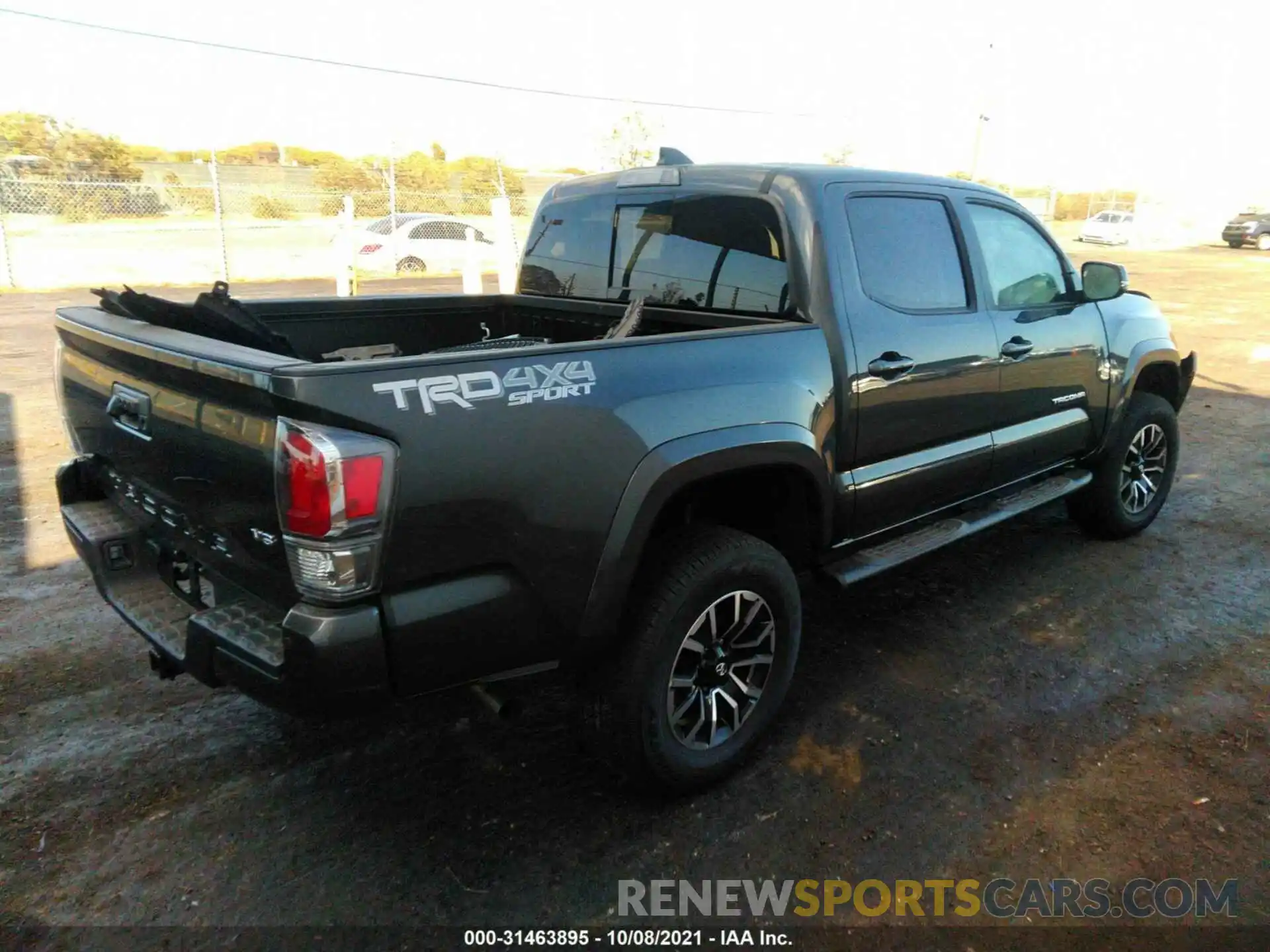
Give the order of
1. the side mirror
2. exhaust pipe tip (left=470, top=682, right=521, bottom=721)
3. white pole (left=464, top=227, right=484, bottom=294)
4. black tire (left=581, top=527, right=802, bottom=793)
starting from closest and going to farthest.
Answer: exhaust pipe tip (left=470, top=682, right=521, bottom=721), black tire (left=581, top=527, right=802, bottom=793), the side mirror, white pole (left=464, top=227, right=484, bottom=294)

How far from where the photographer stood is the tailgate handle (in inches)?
96.6

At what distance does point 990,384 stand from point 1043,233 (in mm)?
1047

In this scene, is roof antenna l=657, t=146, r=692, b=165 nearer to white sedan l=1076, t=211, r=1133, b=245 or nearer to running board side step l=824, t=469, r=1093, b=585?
running board side step l=824, t=469, r=1093, b=585

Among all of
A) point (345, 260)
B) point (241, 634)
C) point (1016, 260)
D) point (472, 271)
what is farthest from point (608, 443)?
point (345, 260)

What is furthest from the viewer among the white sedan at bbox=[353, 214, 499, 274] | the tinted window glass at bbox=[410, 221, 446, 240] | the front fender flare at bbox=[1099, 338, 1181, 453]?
the tinted window glass at bbox=[410, 221, 446, 240]

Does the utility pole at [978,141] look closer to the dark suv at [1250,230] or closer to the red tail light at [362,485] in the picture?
the dark suv at [1250,230]

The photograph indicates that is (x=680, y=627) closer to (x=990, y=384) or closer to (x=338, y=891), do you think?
(x=338, y=891)

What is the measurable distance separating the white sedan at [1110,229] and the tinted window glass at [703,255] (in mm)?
37916

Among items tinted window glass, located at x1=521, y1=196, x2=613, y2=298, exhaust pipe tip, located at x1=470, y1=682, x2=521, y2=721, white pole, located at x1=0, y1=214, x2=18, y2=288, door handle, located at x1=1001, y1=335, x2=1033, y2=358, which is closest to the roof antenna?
tinted window glass, located at x1=521, y1=196, x2=613, y2=298

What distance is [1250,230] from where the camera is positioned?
3319cm

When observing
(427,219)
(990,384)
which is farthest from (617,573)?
(427,219)

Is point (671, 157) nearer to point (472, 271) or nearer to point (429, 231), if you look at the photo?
point (472, 271)

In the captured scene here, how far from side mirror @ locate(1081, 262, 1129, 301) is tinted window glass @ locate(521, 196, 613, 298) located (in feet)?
7.72

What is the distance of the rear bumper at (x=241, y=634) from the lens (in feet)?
6.60
